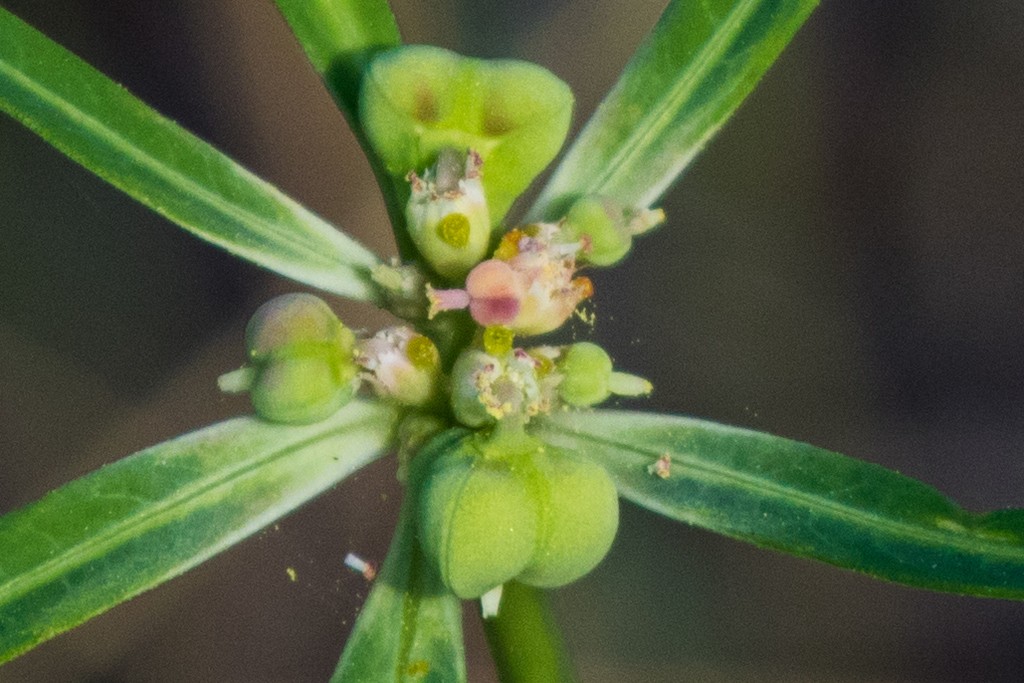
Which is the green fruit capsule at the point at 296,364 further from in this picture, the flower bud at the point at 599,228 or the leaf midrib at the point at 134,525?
the flower bud at the point at 599,228

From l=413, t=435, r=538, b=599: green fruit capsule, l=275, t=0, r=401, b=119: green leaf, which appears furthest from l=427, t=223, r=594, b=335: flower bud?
l=275, t=0, r=401, b=119: green leaf

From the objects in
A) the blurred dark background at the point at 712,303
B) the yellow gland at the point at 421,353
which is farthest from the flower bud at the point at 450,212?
the blurred dark background at the point at 712,303

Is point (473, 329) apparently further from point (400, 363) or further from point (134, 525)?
point (134, 525)

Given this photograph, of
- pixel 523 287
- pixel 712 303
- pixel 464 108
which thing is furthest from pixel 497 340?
pixel 712 303

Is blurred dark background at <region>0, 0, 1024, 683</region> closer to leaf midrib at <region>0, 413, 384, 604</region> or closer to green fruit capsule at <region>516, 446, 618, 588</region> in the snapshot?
leaf midrib at <region>0, 413, 384, 604</region>

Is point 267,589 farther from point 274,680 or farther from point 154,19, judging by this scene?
point 154,19
